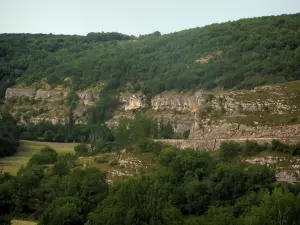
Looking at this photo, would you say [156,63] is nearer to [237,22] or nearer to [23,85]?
[237,22]

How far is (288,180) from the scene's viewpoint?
33.6 metres

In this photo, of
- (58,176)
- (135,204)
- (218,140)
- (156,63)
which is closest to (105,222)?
(135,204)

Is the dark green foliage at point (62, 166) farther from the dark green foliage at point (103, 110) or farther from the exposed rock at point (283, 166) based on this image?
the dark green foliage at point (103, 110)

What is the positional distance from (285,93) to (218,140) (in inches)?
246

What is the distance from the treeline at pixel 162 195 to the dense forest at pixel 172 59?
2426 cm

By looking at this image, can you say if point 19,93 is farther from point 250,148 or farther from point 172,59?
point 250,148

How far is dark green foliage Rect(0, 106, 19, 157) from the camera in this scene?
55.8 meters

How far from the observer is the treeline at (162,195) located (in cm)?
2767

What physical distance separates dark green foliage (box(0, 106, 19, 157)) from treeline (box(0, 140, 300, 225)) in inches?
580

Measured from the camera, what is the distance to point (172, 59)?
85.7 metres

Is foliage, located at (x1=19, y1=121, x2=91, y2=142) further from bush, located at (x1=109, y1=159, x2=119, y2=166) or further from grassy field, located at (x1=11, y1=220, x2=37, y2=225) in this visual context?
grassy field, located at (x1=11, y1=220, x2=37, y2=225)

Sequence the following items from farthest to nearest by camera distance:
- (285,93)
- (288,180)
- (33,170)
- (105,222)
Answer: (285,93), (33,170), (288,180), (105,222)

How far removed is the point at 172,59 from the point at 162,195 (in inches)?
2278

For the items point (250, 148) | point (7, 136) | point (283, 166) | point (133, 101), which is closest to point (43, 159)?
point (7, 136)
